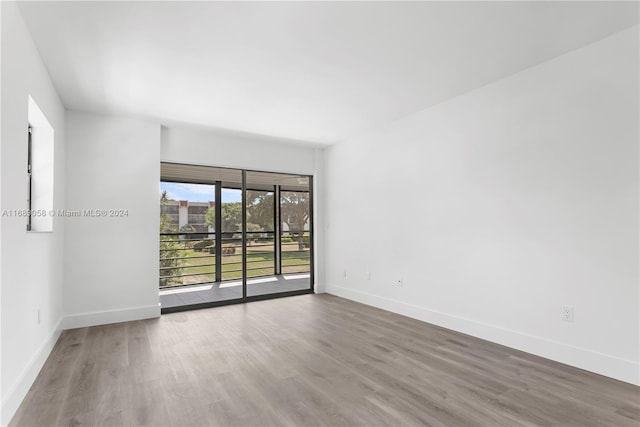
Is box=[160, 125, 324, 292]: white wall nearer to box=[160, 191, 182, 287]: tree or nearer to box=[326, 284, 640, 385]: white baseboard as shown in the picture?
box=[160, 191, 182, 287]: tree

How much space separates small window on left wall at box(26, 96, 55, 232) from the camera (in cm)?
322

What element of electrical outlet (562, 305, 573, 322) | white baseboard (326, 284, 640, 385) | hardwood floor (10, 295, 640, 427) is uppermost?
electrical outlet (562, 305, 573, 322)

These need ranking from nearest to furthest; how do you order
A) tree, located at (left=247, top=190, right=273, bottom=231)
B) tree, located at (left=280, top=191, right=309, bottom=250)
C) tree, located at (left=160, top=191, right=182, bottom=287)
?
tree, located at (left=160, top=191, right=182, bottom=287) < tree, located at (left=247, top=190, right=273, bottom=231) < tree, located at (left=280, top=191, right=309, bottom=250)

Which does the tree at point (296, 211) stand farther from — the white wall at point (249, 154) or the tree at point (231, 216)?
the tree at point (231, 216)

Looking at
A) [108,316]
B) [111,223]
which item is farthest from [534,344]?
[111,223]

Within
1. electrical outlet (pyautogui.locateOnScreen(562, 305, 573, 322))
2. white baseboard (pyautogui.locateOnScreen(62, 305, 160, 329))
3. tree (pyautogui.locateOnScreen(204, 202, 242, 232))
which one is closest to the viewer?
electrical outlet (pyautogui.locateOnScreen(562, 305, 573, 322))

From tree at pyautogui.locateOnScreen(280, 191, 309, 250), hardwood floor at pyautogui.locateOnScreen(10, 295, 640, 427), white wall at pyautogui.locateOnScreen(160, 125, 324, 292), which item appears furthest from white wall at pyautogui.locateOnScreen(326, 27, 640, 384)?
tree at pyautogui.locateOnScreen(280, 191, 309, 250)

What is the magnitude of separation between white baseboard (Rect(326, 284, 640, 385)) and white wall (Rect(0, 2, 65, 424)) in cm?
369

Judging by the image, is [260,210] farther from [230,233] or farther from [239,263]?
[239,263]

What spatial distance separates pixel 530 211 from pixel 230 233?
424 centimetres

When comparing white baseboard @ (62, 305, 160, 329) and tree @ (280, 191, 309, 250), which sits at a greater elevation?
tree @ (280, 191, 309, 250)

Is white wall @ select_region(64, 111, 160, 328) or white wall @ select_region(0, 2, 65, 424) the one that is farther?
white wall @ select_region(64, 111, 160, 328)

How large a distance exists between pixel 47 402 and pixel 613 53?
477 centimetres

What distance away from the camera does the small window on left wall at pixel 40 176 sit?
3.22 m
